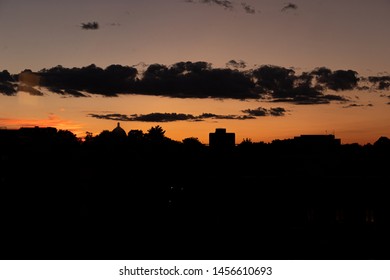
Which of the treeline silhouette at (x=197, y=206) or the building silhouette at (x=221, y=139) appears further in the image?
the building silhouette at (x=221, y=139)

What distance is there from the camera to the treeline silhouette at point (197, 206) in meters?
26.8

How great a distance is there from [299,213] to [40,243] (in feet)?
64.8

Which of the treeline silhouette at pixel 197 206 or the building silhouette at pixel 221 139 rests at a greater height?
the building silhouette at pixel 221 139

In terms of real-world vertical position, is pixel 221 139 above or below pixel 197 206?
above

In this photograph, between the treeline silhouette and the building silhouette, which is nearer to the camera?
the treeline silhouette

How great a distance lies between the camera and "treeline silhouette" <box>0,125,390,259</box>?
26844mm

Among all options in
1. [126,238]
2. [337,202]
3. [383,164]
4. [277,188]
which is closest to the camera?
[126,238]

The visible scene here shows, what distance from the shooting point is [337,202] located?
1519 inches

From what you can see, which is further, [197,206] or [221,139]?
[221,139]

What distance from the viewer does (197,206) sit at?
45188 millimetres

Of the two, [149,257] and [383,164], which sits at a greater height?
[383,164]

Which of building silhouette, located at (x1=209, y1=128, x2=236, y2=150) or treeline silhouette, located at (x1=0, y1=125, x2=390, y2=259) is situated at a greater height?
building silhouette, located at (x1=209, y1=128, x2=236, y2=150)

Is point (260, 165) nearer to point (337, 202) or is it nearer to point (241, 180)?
point (241, 180)

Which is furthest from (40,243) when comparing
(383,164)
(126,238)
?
(383,164)
